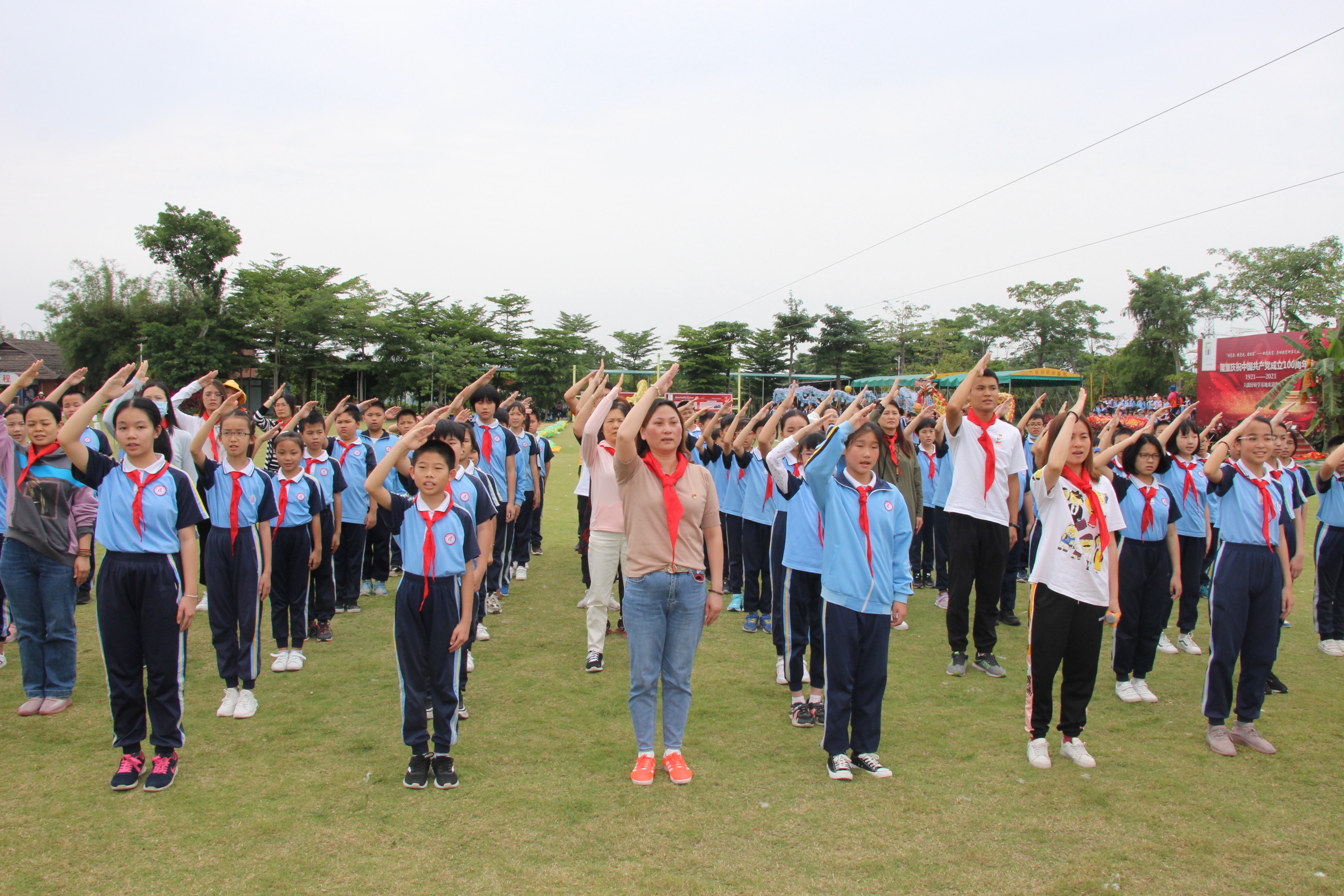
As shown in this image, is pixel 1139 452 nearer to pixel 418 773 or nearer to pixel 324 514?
pixel 418 773

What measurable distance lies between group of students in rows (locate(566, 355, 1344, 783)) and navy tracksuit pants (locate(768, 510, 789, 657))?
0.02 metres

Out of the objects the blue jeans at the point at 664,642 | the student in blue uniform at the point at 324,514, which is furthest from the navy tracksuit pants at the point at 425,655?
the student in blue uniform at the point at 324,514

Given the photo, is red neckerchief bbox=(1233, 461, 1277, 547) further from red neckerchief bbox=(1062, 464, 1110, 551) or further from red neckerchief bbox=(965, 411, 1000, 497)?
red neckerchief bbox=(965, 411, 1000, 497)

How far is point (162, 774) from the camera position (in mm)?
4066

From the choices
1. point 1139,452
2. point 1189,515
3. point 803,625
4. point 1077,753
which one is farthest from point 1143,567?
point 803,625

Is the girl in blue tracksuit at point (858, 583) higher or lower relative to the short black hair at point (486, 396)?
lower

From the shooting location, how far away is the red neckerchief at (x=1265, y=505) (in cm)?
476

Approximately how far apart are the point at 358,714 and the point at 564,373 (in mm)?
46057

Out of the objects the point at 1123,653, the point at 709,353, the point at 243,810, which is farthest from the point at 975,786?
the point at 709,353

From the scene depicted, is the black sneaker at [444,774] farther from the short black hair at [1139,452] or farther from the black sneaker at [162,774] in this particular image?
the short black hair at [1139,452]

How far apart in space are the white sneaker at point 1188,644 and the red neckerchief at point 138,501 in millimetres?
7598

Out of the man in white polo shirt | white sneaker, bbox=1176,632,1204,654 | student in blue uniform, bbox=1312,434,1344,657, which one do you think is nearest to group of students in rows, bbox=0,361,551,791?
the man in white polo shirt

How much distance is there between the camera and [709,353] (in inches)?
2157

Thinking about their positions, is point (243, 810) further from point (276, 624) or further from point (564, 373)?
point (564, 373)
